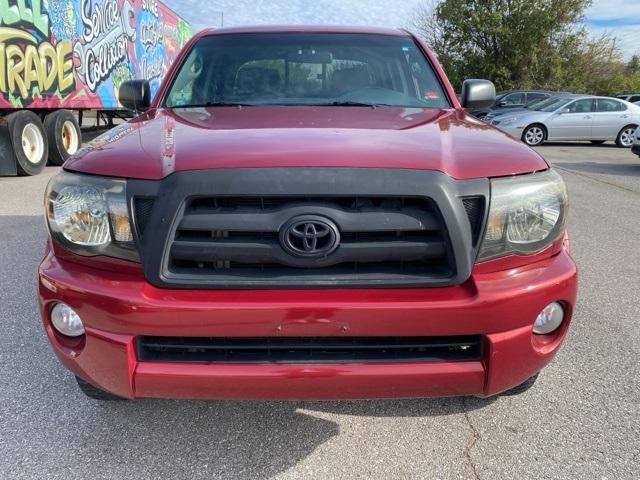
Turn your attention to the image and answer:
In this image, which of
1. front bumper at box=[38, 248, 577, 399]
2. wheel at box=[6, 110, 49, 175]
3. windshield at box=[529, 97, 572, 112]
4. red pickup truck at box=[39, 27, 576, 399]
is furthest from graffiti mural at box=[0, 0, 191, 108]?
windshield at box=[529, 97, 572, 112]

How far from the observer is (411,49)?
3527mm

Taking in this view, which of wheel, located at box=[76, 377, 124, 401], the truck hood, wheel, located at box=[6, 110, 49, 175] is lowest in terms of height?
wheel, located at box=[6, 110, 49, 175]

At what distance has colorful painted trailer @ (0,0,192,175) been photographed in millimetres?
8109

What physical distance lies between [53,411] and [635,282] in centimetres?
428

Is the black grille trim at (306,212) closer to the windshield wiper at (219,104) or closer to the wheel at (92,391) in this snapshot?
the wheel at (92,391)

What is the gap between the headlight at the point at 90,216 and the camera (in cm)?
188

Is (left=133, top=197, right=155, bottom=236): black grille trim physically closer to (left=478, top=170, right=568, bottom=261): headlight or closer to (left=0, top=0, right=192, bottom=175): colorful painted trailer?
(left=478, top=170, right=568, bottom=261): headlight

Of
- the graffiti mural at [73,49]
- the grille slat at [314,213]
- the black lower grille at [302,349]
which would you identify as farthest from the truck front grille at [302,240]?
the graffiti mural at [73,49]

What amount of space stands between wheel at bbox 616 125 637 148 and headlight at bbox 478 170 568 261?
16664 millimetres

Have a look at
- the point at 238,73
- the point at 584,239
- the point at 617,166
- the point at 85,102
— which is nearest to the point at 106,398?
the point at 238,73

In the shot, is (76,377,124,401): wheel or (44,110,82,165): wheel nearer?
(76,377,124,401): wheel

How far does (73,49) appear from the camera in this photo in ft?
32.0

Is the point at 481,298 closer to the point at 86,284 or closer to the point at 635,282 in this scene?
the point at 86,284

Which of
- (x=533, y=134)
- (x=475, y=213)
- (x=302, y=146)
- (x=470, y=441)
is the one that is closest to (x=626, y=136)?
(x=533, y=134)
